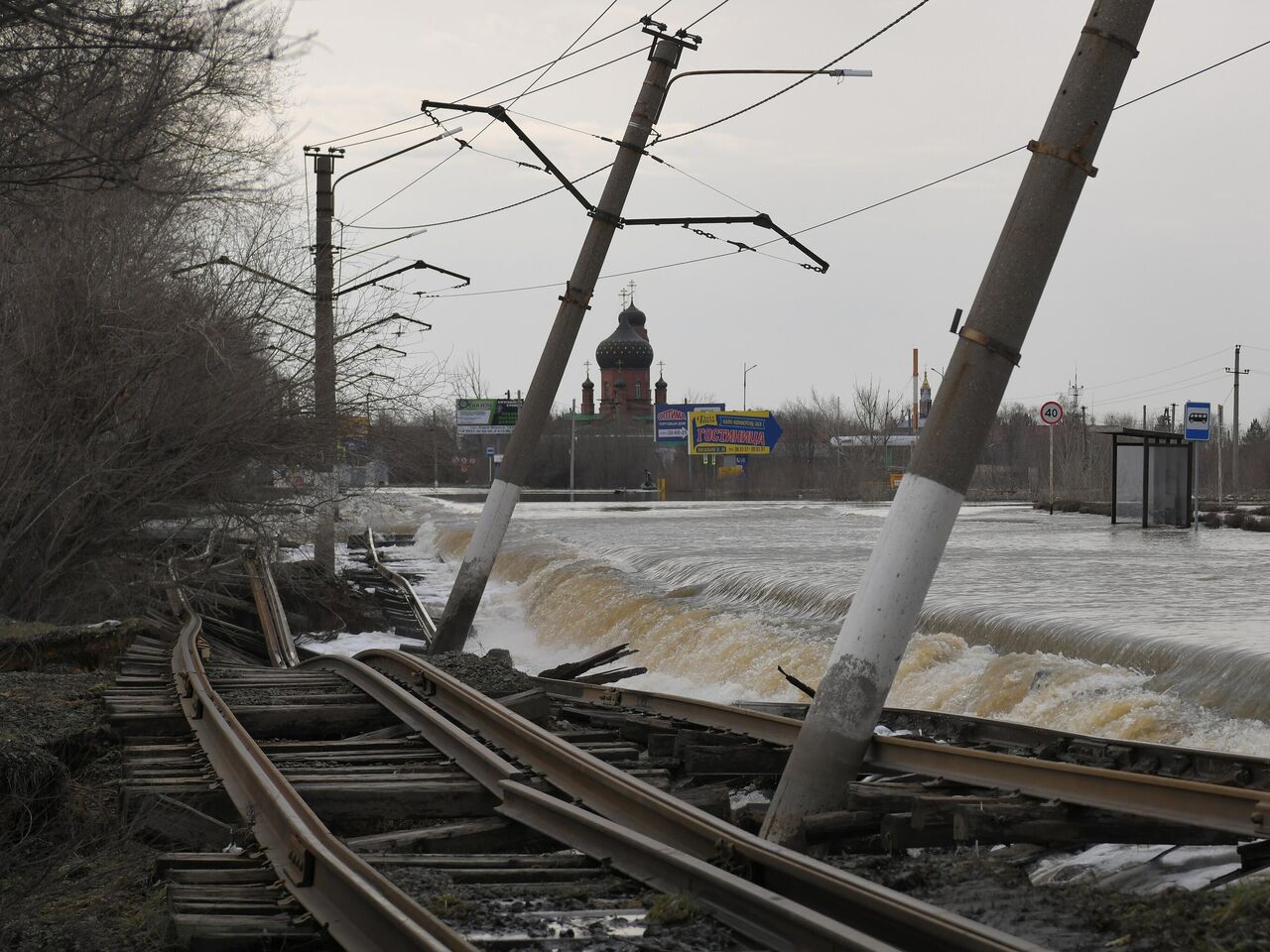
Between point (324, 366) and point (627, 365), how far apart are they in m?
117

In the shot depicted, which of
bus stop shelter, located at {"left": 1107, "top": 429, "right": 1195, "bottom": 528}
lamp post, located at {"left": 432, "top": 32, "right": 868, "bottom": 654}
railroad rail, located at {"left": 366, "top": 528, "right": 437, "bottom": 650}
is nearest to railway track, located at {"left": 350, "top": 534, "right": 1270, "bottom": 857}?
lamp post, located at {"left": 432, "top": 32, "right": 868, "bottom": 654}

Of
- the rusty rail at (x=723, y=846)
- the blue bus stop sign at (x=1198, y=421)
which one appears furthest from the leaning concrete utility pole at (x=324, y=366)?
the blue bus stop sign at (x=1198, y=421)

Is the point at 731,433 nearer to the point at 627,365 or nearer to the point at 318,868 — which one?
the point at 627,365

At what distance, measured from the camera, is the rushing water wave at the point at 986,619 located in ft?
42.4

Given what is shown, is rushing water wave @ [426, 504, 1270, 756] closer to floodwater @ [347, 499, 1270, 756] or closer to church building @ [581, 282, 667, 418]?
floodwater @ [347, 499, 1270, 756]

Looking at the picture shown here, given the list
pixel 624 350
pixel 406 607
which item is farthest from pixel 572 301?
pixel 624 350

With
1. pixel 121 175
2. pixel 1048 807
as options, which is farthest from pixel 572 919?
pixel 121 175

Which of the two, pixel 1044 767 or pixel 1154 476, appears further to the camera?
pixel 1154 476

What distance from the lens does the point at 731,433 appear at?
9706 cm

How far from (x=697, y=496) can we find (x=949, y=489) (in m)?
86.5

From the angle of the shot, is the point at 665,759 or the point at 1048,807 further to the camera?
the point at 665,759

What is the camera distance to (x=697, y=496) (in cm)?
9412

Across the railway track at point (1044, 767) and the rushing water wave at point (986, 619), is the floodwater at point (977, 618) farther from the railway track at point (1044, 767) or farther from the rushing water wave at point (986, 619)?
the railway track at point (1044, 767)

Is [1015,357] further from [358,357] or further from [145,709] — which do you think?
[358,357]
